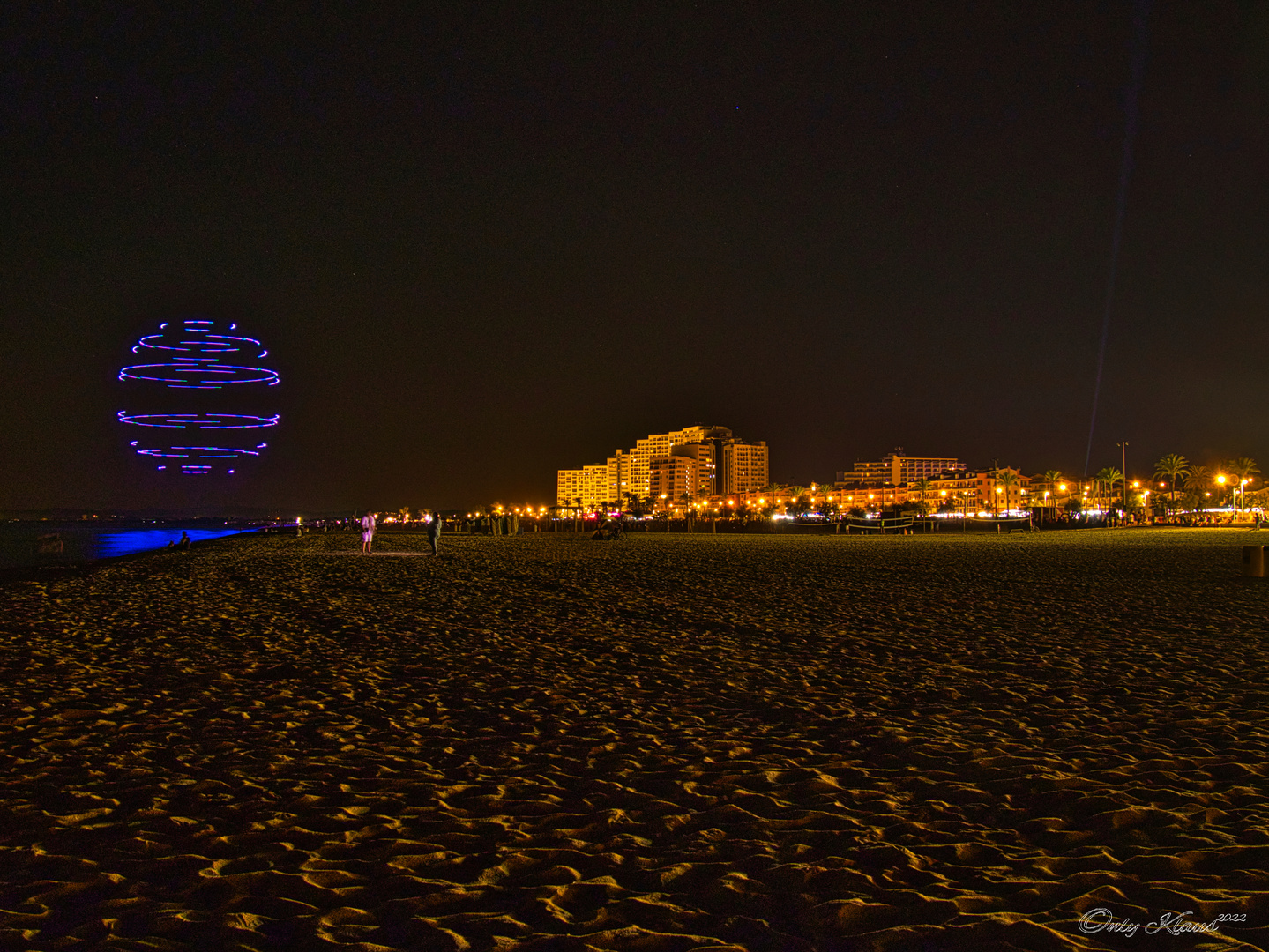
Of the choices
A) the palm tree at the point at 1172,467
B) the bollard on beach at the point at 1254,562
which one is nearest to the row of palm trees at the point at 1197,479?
the palm tree at the point at 1172,467

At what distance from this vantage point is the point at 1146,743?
5555 mm

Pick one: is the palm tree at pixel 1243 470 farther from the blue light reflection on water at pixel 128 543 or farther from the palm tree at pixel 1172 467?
the blue light reflection on water at pixel 128 543

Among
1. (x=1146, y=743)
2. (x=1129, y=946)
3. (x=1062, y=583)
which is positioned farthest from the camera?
(x=1062, y=583)

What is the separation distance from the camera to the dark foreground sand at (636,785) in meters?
3.26

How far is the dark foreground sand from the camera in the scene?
3.26m

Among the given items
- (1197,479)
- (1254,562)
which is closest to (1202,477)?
(1197,479)

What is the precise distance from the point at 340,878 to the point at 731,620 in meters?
8.70

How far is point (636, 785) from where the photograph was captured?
4.85 m

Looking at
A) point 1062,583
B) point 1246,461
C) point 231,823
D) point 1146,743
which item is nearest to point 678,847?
point 231,823

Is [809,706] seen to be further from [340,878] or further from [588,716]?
[340,878]

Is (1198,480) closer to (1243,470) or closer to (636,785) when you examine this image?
(1243,470)

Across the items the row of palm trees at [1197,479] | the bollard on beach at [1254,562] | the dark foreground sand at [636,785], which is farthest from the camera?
the row of palm trees at [1197,479]

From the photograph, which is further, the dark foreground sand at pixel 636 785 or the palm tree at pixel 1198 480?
the palm tree at pixel 1198 480

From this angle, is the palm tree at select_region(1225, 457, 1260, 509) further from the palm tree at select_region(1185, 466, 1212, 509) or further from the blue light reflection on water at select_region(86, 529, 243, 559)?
the blue light reflection on water at select_region(86, 529, 243, 559)
